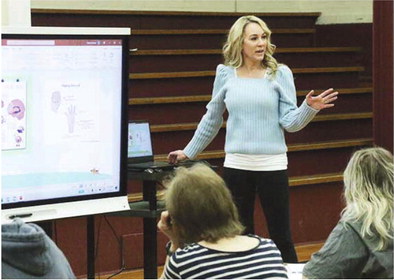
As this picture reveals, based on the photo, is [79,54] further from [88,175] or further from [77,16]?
[77,16]

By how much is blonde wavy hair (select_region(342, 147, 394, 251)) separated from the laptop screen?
1.41 m

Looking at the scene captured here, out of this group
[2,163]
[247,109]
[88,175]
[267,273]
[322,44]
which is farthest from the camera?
[322,44]

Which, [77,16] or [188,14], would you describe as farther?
[188,14]

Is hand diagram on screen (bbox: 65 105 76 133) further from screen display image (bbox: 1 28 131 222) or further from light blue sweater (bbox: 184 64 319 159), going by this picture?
light blue sweater (bbox: 184 64 319 159)

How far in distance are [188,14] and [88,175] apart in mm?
3761

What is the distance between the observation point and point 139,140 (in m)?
3.71

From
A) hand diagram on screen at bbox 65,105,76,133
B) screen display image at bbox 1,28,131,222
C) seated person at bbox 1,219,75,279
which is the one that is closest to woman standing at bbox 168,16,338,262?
screen display image at bbox 1,28,131,222

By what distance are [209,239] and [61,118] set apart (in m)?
0.94

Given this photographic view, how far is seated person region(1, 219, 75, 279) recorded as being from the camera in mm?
1953

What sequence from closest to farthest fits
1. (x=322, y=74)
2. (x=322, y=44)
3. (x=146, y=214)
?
(x=146, y=214), (x=322, y=74), (x=322, y=44)

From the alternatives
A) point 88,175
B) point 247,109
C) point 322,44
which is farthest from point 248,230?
point 322,44

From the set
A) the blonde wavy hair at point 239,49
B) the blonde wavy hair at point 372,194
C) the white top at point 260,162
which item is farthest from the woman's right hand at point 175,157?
the blonde wavy hair at point 372,194

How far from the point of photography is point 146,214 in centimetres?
357

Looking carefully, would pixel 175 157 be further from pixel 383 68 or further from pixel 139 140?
pixel 383 68
